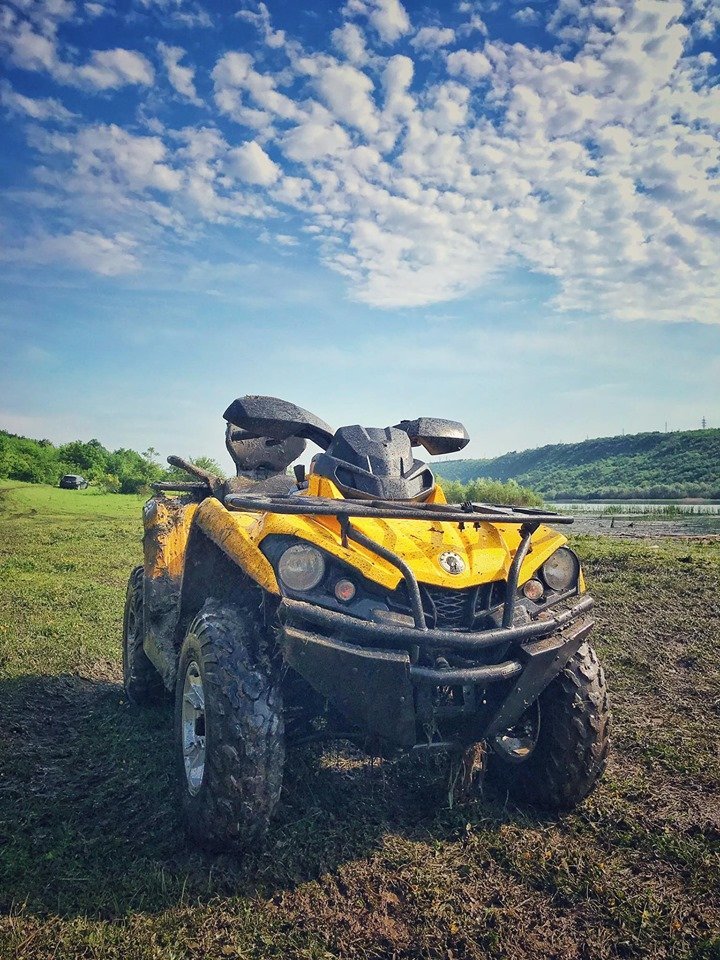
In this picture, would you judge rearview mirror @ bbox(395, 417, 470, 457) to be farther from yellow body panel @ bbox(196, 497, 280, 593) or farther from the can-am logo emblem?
yellow body panel @ bbox(196, 497, 280, 593)

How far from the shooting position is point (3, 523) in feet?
73.1

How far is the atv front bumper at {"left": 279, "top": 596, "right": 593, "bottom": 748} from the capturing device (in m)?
2.88

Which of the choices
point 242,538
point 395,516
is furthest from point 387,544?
point 242,538

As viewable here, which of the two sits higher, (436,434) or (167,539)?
(436,434)

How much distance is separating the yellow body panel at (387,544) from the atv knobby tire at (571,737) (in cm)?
64

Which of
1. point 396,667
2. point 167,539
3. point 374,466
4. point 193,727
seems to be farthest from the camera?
point 167,539

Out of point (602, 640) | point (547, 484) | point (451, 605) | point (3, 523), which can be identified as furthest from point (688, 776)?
point (547, 484)

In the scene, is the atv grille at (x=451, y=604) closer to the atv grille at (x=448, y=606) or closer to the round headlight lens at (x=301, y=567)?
the atv grille at (x=448, y=606)

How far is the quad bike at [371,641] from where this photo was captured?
9.61ft

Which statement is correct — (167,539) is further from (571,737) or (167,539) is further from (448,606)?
(571,737)

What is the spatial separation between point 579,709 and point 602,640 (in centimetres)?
439

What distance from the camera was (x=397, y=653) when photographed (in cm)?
289

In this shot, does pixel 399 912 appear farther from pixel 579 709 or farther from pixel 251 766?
pixel 579 709

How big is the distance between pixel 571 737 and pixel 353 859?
1287mm
